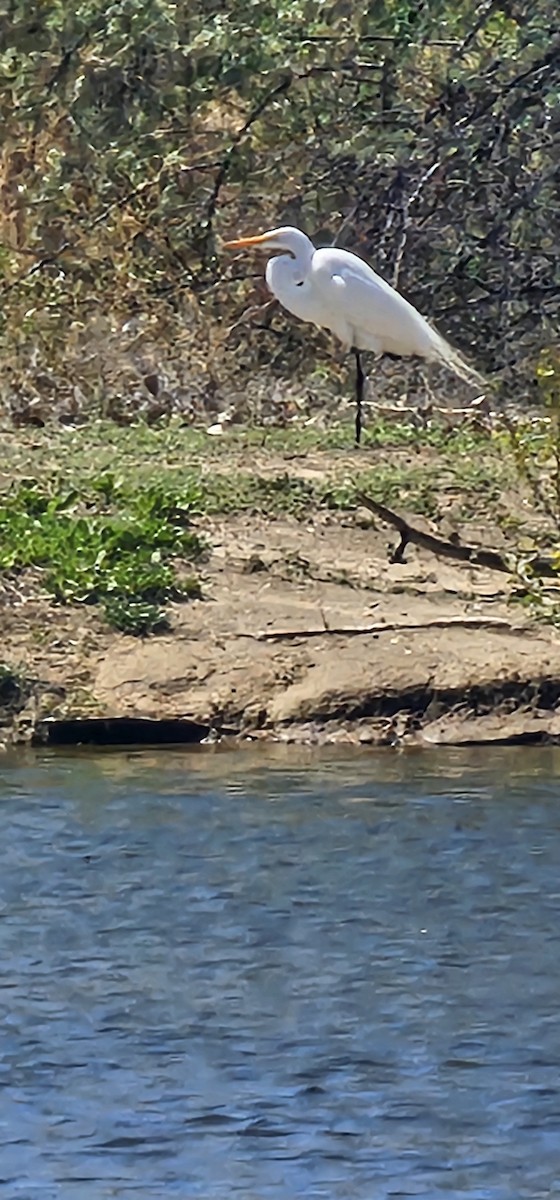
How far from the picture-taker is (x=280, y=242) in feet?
46.5

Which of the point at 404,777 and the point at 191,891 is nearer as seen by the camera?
the point at 191,891

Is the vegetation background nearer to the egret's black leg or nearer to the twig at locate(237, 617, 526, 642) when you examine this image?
the egret's black leg

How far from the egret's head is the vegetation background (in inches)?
27.3

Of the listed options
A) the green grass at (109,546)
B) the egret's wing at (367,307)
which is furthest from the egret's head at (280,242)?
the green grass at (109,546)

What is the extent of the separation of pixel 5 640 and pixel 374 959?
3773mm

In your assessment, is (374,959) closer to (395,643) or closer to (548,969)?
(548,969)

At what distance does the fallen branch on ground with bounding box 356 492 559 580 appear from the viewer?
11.0m

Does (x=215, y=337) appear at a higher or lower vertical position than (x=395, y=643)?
higher

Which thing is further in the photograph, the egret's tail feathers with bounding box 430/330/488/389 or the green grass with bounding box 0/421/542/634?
the egret's tail feathers with bounding box 430/330/488/389

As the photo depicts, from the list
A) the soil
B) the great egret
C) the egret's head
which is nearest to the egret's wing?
the great egret

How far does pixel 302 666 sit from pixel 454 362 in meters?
3.89

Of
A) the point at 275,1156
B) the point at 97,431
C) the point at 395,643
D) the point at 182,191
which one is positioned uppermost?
the point at 182,191

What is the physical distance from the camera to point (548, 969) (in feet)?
24.2

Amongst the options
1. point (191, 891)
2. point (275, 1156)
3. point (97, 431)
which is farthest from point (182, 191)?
point (275, 1156)
